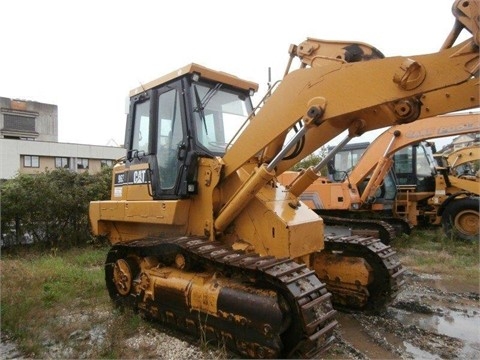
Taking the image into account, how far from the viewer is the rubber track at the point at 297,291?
10.7 feet

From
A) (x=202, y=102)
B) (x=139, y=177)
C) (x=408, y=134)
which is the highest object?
(x=408, y=134)

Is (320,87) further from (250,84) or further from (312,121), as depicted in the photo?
(250,84)

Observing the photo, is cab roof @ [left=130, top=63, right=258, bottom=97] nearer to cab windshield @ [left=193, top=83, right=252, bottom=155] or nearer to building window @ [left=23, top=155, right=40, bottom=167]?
cab windshield @ [left=193, top=83, right=252, bottom=155]

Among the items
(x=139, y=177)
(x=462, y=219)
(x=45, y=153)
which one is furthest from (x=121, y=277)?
(x=45, y=153)

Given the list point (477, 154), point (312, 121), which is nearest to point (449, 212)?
point (477, 154)

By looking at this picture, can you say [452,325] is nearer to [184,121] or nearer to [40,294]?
[184,121]

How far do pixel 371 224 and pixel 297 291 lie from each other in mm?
6347

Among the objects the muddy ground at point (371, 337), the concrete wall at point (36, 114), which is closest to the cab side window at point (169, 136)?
the muddy ground at point (371, 337)

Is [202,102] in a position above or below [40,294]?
above

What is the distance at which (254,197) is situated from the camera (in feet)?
14.2

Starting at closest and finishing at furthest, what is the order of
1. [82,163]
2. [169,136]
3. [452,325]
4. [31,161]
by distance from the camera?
[452,325], [169,136], [31,161], [82,163]

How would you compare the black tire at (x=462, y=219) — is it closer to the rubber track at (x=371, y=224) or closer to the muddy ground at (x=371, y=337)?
the rubber track at (x=371, y=224)

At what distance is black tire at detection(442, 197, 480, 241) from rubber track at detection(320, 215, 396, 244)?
6.43 feet

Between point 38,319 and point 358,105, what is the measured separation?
14.5 ft
